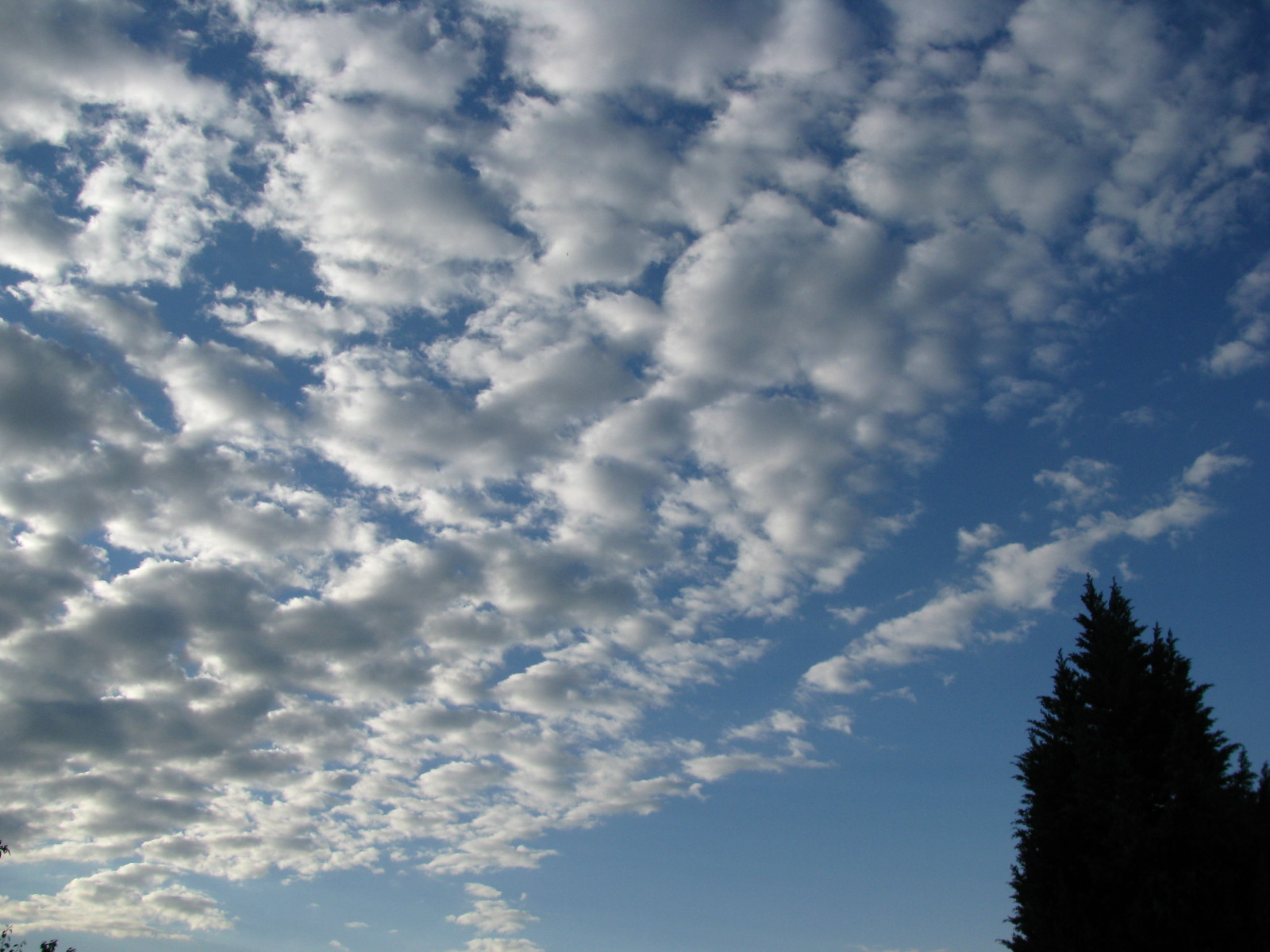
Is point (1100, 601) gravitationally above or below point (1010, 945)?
above

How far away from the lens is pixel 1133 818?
1171 inches

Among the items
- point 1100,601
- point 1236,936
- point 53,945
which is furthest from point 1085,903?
point 53,945

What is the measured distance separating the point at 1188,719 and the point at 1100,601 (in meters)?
5.22

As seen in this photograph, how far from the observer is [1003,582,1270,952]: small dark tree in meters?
28.5

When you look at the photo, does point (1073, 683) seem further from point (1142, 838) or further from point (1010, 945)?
point (1010, 945)

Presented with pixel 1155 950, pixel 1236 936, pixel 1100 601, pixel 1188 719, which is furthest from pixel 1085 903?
pixel 1100 601

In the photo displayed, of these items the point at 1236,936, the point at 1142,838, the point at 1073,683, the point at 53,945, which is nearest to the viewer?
the point at 1236,936

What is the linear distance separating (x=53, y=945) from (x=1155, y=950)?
4355cm

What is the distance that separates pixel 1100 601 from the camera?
118 feet

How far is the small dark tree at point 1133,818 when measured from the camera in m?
28.5

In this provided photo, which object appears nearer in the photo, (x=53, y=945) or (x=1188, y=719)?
(x=1188, y=719)

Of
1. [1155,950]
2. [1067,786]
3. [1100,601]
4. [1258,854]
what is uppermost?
[1100,601]

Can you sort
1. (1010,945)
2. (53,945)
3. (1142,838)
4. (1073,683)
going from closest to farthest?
(1142,838) → (1010,945) → (1073,683) → (53,945)

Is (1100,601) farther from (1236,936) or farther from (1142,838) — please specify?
(1236,936)
